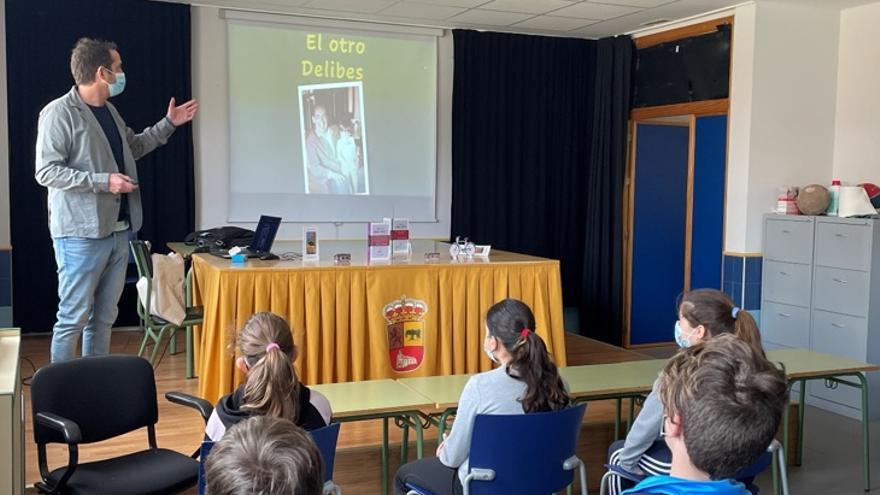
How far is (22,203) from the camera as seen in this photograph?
6.12 meters

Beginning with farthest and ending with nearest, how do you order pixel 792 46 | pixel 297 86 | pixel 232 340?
pixel 297 86 < pixel 792 46 < pixel 232 340

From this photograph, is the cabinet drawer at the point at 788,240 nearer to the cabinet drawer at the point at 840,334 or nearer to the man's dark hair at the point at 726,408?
the cabinet drawer at the point at 840,334

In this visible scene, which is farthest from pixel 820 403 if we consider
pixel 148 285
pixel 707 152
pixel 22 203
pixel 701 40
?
pixel 22 203

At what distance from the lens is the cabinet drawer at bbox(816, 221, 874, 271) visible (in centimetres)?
510

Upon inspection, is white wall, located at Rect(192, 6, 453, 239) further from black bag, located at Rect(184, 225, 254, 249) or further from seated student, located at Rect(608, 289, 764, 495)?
seated student, located at Rect(608, 289, 764, 495)

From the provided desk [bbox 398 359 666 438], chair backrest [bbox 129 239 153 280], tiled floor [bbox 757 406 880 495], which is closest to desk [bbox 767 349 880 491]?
tiled floor [bbox 757 406 880 495]

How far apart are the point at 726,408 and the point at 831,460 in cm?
334

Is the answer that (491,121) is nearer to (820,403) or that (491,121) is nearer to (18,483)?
(820,403)

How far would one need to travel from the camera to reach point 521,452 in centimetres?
251

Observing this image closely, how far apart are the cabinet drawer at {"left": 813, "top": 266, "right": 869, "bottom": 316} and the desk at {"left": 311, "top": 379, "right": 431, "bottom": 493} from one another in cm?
326

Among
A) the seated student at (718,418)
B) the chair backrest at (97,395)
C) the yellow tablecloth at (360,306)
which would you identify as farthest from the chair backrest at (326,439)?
the yellow tablecloth at (360,306)

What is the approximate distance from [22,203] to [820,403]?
5.66m

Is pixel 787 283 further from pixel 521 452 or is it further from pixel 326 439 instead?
pixel 326 439

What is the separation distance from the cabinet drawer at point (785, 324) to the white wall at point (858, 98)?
3.41 ft
